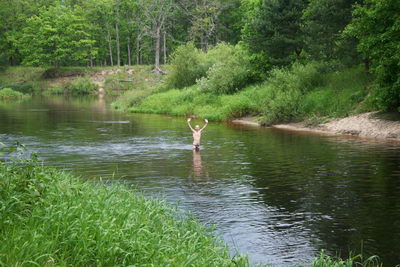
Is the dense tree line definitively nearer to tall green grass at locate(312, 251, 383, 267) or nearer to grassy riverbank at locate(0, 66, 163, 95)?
grassy riverbank at locate(0, 66, 163, 95)

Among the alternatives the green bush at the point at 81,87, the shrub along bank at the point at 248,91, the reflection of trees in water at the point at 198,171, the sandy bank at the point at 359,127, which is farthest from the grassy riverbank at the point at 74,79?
the reflection of trees in water at the point at 198,171

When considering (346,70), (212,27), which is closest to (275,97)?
(346,70)

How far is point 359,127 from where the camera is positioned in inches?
1307

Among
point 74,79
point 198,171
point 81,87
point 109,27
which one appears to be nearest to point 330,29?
point 198,171

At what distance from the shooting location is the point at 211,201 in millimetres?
15969

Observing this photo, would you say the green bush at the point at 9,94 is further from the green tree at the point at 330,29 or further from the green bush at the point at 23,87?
the green tree at the point at 330,29

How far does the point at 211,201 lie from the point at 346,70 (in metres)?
28.4

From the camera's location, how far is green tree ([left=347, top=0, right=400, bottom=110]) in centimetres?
2883

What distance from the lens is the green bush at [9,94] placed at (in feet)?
253

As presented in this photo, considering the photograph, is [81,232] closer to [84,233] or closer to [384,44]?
[84,233]

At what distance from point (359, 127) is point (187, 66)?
27.6 metres

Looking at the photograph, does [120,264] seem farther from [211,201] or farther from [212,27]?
[212,27]

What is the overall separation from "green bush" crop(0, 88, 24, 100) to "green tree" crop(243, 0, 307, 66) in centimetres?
4420

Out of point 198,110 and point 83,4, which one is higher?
point 83,4
